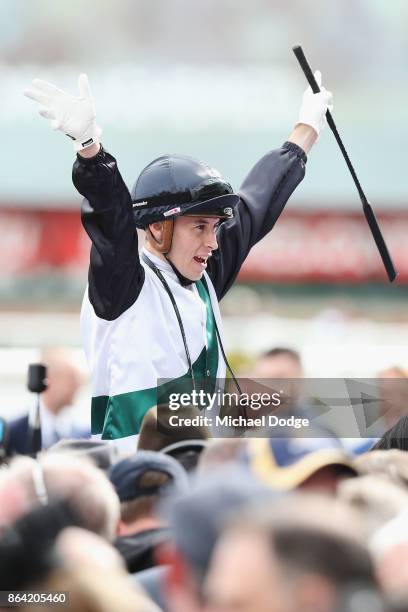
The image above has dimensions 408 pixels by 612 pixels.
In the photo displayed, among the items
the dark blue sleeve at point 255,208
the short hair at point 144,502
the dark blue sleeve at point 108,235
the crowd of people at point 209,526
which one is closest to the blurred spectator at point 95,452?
the crowd of people at point 209,526

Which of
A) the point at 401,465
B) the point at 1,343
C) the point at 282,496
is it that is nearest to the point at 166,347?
the point at 401,465

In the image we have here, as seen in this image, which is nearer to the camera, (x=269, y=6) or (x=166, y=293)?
(x=166, y=293)

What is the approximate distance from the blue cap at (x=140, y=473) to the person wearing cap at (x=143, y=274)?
64 cm

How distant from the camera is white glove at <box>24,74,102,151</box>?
347cm

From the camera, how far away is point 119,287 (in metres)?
3.73

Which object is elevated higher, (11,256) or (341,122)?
(341,122)

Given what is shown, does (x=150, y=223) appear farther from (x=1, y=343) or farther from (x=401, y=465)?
(x=1, y=343)

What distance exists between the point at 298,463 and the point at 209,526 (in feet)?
2.59

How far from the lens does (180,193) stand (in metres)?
3.95

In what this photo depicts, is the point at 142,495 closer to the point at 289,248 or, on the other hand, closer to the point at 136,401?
the point at 136,401

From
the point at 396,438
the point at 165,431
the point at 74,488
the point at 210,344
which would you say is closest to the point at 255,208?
the point at 210,344

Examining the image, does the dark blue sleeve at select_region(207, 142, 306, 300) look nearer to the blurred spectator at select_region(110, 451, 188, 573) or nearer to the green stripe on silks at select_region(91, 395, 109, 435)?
the green stripe on silks at select_region(91, 395, 109, 435)

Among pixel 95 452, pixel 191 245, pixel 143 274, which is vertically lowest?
pixel 95 452

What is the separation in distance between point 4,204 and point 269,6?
7207mm
